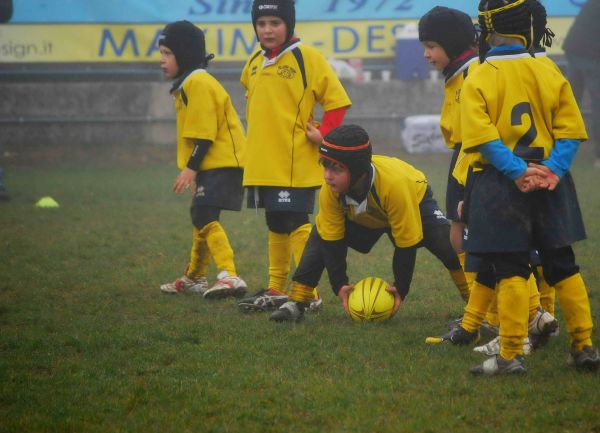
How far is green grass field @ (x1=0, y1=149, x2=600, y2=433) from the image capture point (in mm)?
4199

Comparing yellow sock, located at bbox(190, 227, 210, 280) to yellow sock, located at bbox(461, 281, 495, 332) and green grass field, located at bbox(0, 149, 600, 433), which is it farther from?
yellow sock, located at bbox(461, 281, 495, 332)

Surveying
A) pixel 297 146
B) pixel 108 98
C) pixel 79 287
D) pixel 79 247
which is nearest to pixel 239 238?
pixel 79 247

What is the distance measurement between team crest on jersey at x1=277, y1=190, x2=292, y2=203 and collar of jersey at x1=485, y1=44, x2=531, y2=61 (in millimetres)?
2156

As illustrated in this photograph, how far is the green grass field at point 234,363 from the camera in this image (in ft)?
13.8

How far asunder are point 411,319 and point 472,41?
1.58 meters

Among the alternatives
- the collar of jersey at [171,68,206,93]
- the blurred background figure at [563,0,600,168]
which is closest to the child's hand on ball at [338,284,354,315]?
the collar of jersey at [171,68,206,93]

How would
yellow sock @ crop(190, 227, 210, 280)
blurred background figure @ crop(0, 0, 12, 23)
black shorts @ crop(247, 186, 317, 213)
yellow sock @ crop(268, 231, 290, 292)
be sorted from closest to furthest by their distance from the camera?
1. black shorts @ crop(247, 186, 317, 213)
2. yellow sock @ crop(268, 231, 290, 292)
3. yellow sock @ crop(190, 227, 210, 280)
4. blurred background figure @ crop(0, 0, 12, 23)

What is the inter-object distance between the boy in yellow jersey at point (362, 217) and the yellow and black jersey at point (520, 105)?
3.50 ft

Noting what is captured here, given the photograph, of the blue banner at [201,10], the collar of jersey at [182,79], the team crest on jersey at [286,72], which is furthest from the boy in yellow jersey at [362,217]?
the blue banner at [201,10]

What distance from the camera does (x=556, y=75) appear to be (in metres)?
4.74

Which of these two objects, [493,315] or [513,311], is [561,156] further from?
[493,315]

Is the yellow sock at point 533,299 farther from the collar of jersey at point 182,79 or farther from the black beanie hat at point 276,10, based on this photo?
the collar of jersey at point 182,79

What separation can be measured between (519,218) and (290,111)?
2.33 metres

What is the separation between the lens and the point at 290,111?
6656 millimetres
